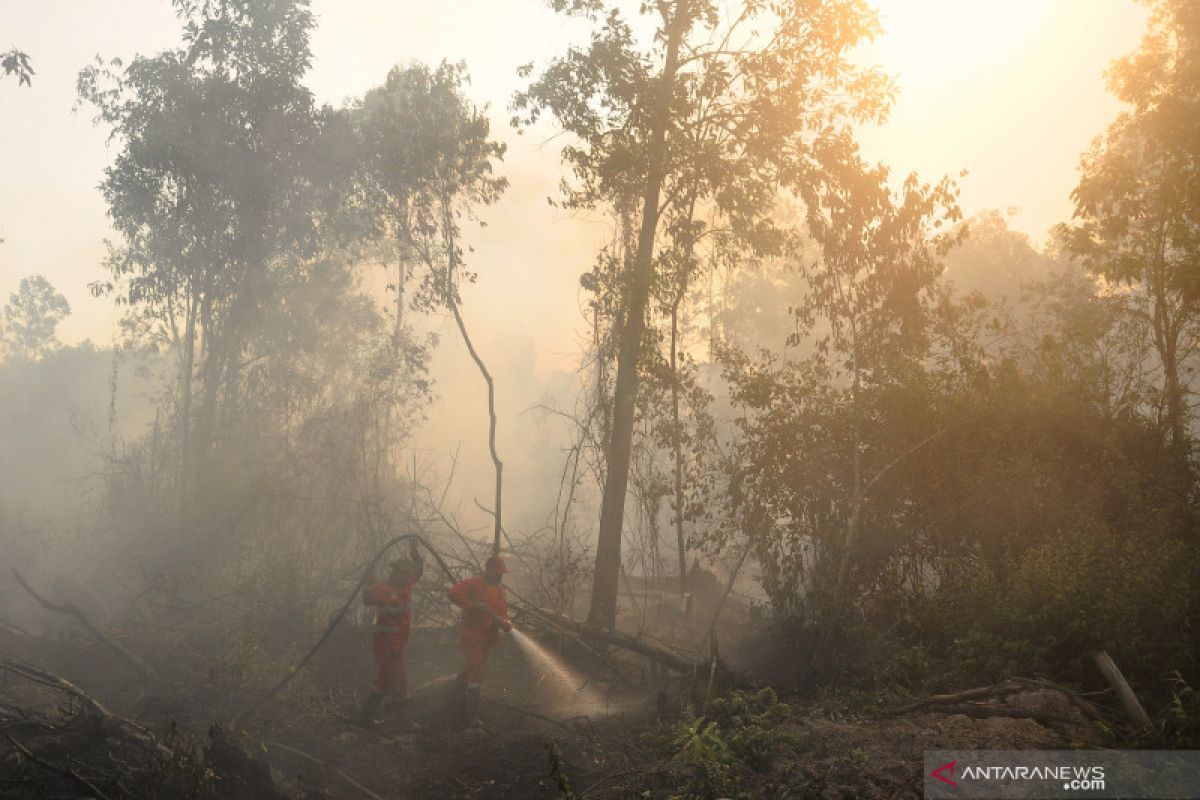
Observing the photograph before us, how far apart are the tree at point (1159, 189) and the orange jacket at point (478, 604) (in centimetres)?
1030

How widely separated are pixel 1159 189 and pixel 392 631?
46.5 ft

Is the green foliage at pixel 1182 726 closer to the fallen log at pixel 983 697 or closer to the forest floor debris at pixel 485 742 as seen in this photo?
the forest floor debris at pixel 485 742

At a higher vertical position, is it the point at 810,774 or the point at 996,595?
the point at 996,595

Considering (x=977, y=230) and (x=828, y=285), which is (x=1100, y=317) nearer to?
(x=828, y=285)

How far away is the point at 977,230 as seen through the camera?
126 feet

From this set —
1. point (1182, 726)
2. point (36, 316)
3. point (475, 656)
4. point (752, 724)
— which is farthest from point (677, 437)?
point (36, 316)

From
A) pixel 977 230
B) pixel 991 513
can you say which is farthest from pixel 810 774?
pixel 977 230

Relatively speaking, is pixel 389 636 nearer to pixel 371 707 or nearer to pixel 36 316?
pixel 371 707

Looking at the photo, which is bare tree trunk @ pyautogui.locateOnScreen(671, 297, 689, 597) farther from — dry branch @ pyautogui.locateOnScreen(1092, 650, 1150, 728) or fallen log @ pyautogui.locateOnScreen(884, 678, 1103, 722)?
dry branch @ pyautogui.locateOnScreen(1092, 650, 1150, 728)

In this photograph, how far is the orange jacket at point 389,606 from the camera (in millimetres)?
10000

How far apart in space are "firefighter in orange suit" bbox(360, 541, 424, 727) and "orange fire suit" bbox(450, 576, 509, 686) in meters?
0.59

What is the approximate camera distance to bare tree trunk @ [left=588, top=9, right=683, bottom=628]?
1419 centimetres

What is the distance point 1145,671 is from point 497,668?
846 cm

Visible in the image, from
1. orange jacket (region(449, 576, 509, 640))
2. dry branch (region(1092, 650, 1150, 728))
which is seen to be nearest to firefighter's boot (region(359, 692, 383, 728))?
orange jacket (region(449, 576, 509, 640))
